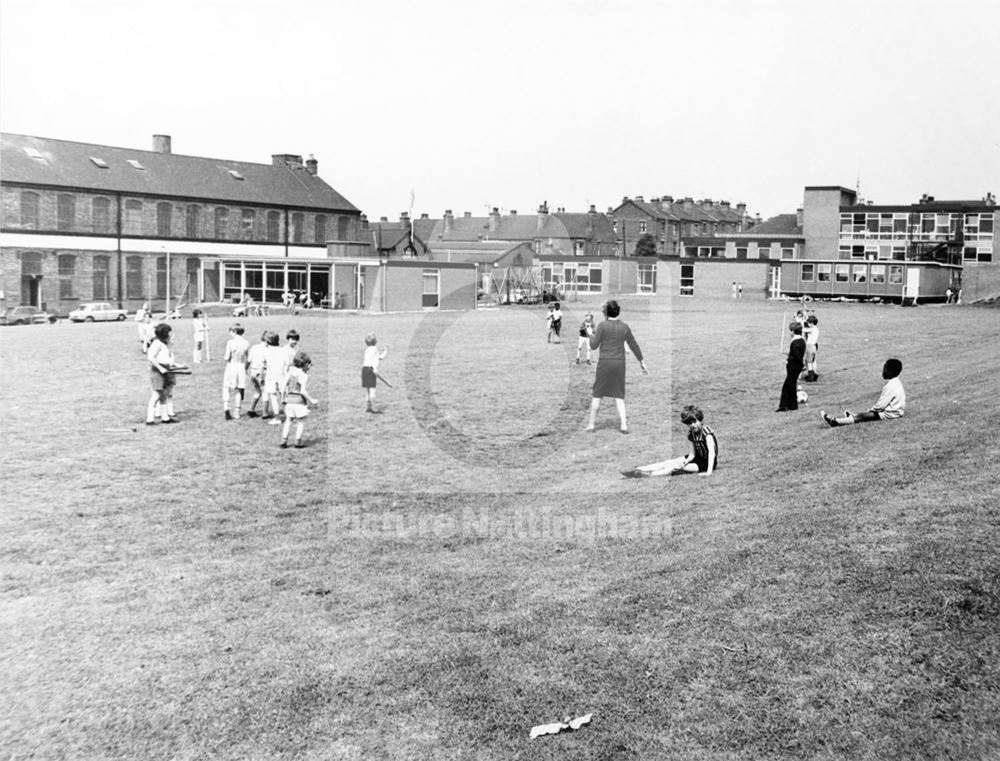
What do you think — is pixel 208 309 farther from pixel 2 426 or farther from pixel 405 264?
pixel 2 426

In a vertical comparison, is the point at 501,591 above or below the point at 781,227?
below

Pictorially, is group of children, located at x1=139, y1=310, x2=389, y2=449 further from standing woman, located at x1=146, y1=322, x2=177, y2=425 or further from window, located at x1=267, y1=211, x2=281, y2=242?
window, located at x1=267, y1=211, x2=281, y2=242

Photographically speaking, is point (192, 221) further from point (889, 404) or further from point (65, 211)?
point (889, 404)

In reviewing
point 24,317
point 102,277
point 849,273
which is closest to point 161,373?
point 24,317

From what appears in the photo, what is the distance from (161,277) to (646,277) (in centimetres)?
4014

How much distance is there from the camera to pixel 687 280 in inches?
3086

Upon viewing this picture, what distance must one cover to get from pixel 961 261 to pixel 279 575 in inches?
3038

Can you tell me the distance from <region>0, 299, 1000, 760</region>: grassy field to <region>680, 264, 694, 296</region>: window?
59851 mm

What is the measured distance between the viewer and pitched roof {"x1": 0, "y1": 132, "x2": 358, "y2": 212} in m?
63.5

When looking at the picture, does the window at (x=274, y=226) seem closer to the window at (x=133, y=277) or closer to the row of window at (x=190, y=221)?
the row of window at (x=190, y=221)

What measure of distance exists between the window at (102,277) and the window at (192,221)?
22.8 feet

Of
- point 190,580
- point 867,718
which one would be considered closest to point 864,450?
point 867,718

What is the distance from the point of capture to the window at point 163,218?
6919cm

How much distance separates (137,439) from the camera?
1778cm
